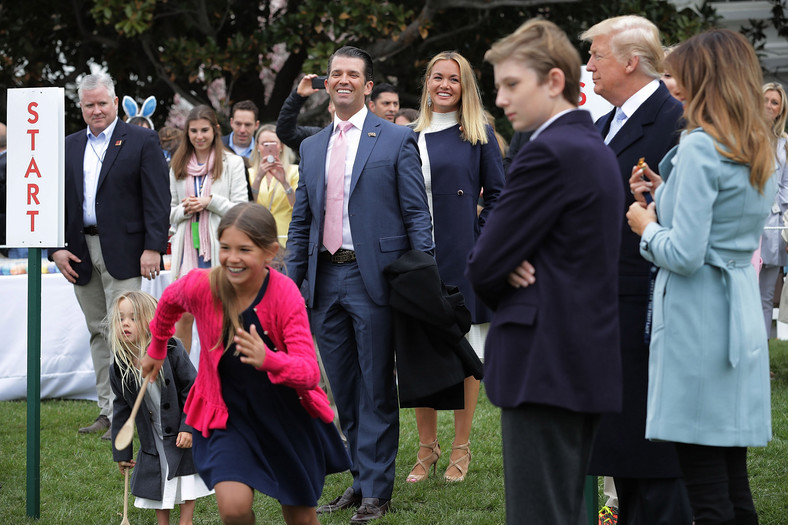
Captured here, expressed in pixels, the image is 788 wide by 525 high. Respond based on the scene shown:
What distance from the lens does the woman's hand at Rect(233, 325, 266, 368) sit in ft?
10.7

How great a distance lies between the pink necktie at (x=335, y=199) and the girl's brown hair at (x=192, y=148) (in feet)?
7.06


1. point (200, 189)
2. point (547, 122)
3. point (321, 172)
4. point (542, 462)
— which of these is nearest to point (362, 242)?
point (321, 172)

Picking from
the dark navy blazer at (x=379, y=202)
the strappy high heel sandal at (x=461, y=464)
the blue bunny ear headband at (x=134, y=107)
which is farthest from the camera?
the blue bunny ear headband at (x=134, y=107)

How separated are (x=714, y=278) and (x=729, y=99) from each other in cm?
55

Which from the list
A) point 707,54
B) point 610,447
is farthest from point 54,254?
→ point 707,54

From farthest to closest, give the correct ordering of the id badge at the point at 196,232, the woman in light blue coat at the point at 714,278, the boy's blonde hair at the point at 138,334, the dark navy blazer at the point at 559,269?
the id badge at the point at 196,232 → the boy's blonde hair at the point at 138,334 → the woman in light blue coat at the point at 714,278 → the dark navy blazer at the point at 559,269

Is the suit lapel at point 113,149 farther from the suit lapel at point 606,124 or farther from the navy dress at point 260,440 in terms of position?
the suit lapel at point 606,124

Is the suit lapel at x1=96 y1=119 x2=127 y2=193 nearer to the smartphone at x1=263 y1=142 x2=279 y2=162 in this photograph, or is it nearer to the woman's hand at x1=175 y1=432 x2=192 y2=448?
the smartphone at x1=263 y1=142 x2=279 y2=162

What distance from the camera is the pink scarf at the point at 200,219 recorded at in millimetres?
6938

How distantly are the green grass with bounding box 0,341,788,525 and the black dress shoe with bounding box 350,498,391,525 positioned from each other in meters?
0.05

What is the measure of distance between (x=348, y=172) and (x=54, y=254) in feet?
8.16

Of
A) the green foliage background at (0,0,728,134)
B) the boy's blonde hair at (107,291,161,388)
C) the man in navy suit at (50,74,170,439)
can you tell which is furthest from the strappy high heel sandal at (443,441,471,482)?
the green foliage background at (0,0,728,134)

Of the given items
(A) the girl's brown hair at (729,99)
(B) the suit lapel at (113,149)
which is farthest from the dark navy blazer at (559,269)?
(B) the suit lapel at (113,149)

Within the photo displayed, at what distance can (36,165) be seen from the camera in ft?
16.4
